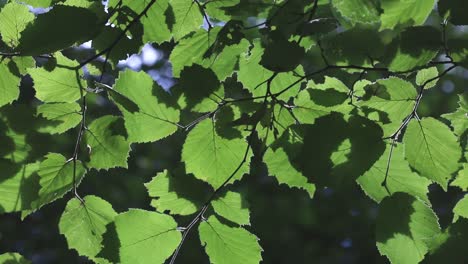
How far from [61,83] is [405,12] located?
2.22ft

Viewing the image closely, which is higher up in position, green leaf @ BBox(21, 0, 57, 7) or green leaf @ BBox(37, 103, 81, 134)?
green leaf @ BBox(21, 0, 57, 7)

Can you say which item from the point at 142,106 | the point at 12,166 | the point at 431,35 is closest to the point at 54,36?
the point at 142,106

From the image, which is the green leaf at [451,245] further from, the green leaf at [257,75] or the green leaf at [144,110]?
the green leaf at [144,110]

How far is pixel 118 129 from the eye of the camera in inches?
44.6

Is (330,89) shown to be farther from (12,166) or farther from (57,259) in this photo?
(57,259)

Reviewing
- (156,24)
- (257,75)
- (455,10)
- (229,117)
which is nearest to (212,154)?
(229,117)

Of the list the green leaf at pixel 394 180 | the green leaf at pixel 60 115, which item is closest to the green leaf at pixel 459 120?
the green leaf at pixel 394 180

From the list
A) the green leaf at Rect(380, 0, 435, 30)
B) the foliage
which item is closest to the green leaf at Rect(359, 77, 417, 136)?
the foliage

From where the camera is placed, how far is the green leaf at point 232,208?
1.11 meters

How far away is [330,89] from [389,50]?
5.3 inches

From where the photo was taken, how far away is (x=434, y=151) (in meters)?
1.00

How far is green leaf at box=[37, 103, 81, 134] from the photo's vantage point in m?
1.15

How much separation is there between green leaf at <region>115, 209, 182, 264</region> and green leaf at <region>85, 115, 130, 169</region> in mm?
127

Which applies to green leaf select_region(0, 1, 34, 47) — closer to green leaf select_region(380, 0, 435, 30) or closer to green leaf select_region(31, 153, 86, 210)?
green leaf select_region(31, 153, 86, 210)
